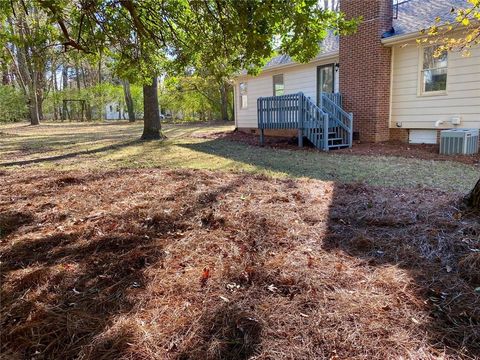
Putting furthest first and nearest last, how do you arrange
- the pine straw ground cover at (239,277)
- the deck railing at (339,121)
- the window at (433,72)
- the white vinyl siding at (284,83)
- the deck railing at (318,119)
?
the white vinyl siding at (284,83)
the deck railing at (339,121)
the deck railing at (318,119)
the window at (433,72)
the pine straw ground cover at (239,277)

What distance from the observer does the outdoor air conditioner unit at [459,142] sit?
832 centimetres

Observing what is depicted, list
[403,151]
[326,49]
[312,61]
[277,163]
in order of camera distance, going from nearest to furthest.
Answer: [277,163] < [403,151] < [326,49] < [312,61]

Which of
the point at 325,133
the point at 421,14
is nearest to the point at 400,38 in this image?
the point at 421,14

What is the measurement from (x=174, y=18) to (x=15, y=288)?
560 centimetres

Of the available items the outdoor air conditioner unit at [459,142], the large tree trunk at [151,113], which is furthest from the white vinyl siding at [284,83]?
the large tree trunk at [151,113]

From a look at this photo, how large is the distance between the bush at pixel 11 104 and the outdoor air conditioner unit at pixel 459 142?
27.1m

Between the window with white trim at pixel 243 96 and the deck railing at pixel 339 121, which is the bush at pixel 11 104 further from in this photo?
the deck railing at pixel 339 121

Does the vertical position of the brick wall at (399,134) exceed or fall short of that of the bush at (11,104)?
it falls short

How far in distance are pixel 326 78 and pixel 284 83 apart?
2141mm

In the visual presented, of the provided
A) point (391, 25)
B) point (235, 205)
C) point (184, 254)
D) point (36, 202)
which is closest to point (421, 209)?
point (235, 205)

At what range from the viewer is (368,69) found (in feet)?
34.4

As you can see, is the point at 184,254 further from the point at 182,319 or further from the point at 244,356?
the point at 244,356

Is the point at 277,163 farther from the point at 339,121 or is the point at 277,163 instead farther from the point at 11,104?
the point at 11,104

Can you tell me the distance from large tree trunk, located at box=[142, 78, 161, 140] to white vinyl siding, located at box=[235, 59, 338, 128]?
16.1 feet
